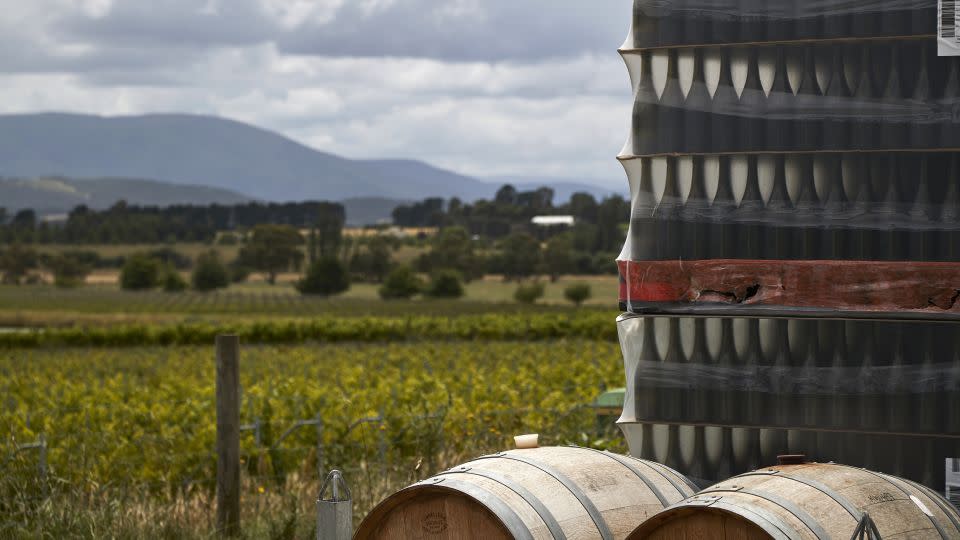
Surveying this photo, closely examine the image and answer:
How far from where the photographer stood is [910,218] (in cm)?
450

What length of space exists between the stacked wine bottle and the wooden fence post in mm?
3300

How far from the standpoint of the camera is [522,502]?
3533mm

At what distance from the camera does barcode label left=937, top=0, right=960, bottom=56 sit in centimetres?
440

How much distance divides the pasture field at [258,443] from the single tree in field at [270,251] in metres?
121

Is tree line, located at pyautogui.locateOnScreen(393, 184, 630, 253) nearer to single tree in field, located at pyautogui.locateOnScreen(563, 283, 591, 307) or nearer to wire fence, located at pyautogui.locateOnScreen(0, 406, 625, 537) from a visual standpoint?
single tree in field, located at pyautogui.locateOnScreen(563, 283, 591, 307)

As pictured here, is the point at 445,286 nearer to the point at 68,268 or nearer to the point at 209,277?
the point at 209,277

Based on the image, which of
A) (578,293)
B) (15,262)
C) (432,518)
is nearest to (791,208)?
(432,518)

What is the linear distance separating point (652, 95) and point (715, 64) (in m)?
0.27

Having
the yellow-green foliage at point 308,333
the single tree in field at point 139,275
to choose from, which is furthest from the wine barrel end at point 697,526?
the single tree in field at point 139,275

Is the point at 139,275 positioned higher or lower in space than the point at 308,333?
higher

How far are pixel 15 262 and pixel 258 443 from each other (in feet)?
444

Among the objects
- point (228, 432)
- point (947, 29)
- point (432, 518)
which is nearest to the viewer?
point (432, 518)

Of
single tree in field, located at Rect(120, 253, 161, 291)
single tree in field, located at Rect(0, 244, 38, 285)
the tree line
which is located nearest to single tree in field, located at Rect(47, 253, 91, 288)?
single tree in field, located at Rect(0, 244, 38, 285)

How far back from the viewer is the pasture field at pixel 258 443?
739 centimetres
